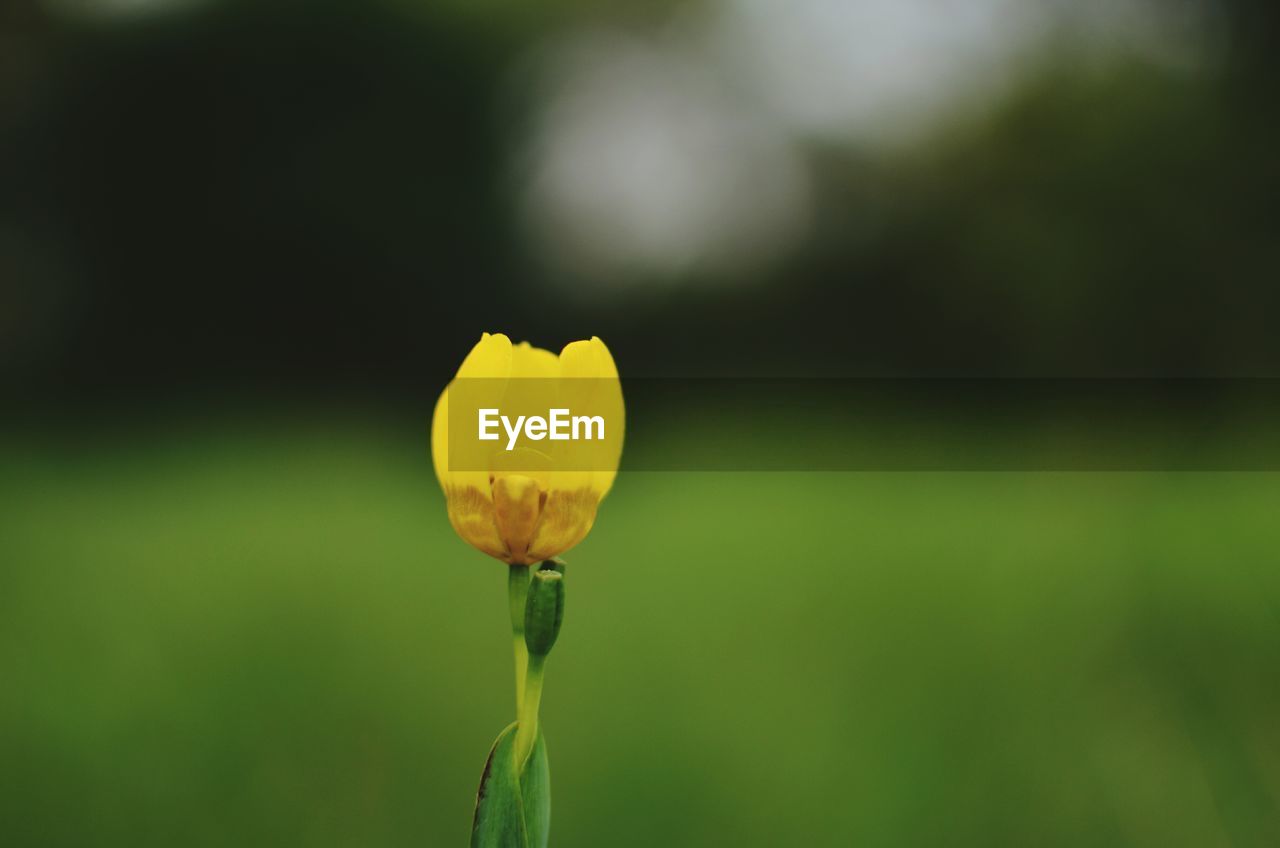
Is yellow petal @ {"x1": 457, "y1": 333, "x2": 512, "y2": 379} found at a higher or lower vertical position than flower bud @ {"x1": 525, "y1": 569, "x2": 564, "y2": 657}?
higher

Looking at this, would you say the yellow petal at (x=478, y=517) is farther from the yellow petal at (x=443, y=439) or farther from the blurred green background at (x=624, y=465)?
the blurred green background at (x=624, y=465)

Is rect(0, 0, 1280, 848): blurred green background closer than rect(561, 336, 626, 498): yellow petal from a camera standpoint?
No

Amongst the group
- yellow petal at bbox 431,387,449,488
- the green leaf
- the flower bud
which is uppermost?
yellow petal at bbox 431,387,449,488

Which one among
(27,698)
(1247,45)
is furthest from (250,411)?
(1247,45)

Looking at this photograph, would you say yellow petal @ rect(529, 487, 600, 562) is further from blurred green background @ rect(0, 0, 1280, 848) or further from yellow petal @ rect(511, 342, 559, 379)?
blurred green background @ rect(0, 0, 1280, 848)

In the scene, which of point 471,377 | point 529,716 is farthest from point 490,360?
point 529,716

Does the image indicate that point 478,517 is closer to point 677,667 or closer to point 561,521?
point 561,521

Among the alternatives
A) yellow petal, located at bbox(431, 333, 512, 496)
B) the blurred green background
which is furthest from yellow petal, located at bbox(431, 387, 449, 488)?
the blurred green background

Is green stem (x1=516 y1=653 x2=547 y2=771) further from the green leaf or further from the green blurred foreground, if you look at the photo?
the green blurred foreground

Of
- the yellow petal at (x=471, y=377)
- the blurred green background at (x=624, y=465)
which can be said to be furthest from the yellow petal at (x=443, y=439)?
the blurred green background at (x=624, y=465)
